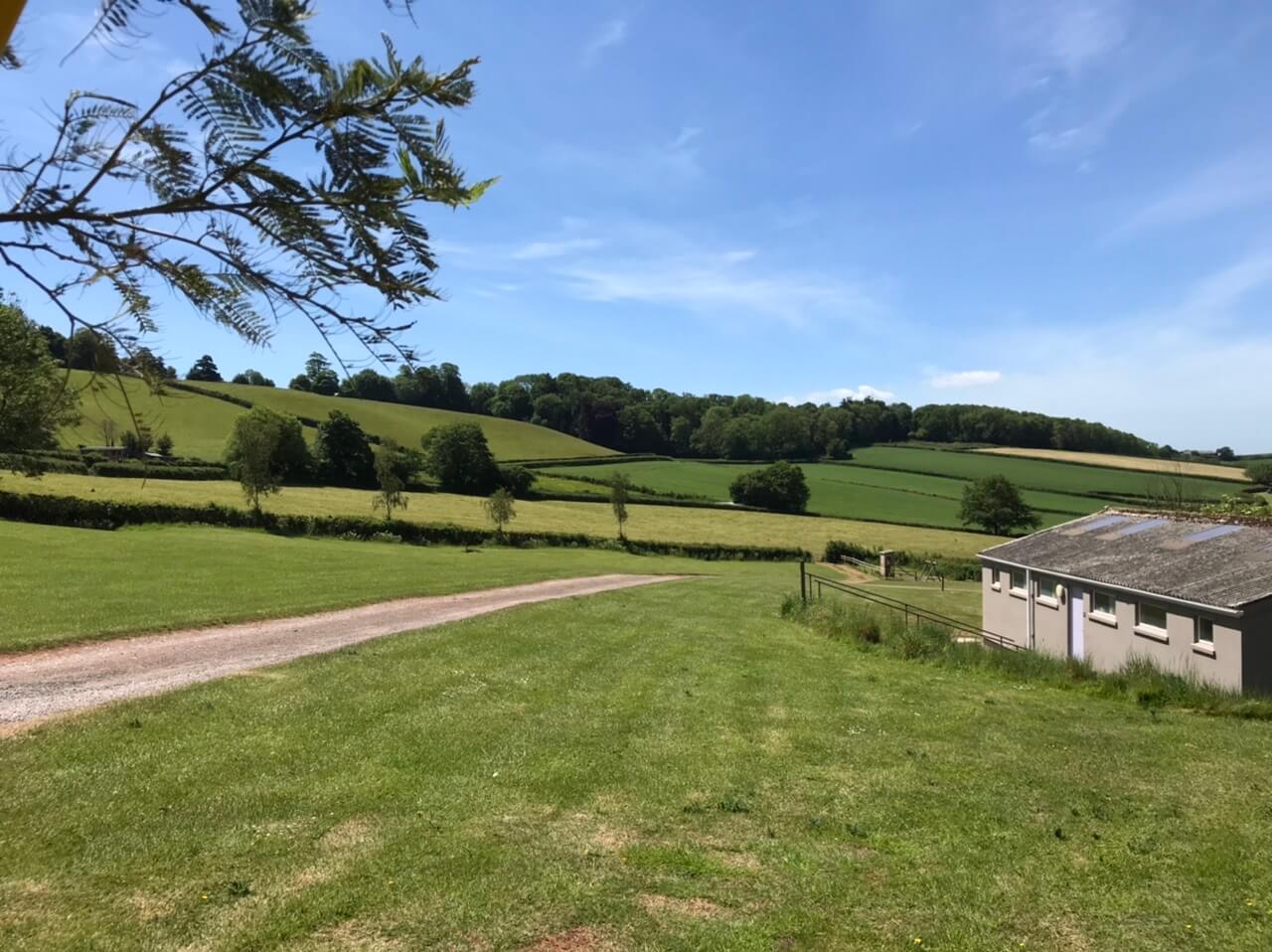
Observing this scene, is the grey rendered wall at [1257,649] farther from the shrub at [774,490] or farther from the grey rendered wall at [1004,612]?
the shrub at [774,490]

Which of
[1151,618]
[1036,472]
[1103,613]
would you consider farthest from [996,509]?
[1151,618]

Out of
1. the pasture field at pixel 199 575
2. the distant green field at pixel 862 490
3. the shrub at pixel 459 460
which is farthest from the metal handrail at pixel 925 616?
the distant green field at pixel 862 490

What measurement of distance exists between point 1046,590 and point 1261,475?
275 ft

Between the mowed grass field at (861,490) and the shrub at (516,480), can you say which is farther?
the mowed grass field at (861,490)

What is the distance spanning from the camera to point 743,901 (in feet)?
17.1

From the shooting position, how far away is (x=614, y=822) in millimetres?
6562

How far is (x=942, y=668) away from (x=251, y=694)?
509 inches

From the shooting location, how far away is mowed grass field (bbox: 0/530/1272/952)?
4.82 meters

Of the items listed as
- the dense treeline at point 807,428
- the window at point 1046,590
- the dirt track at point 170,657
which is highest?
the dense treeline at point 807,428

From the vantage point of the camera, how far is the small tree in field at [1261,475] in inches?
3204

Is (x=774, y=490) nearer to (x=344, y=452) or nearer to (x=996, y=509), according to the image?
(x=996, y=509)

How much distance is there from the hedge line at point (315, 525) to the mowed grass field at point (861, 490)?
2599cm

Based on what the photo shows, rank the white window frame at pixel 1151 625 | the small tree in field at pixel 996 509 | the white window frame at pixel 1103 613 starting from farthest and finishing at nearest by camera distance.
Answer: the small tree in field at pixel 996 509 → the white window frame at pixel 1103 613 → the white window frame at pixel 1151 625

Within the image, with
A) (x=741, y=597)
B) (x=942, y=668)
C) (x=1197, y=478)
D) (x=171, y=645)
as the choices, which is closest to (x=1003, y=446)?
(x=1197, y=478)
